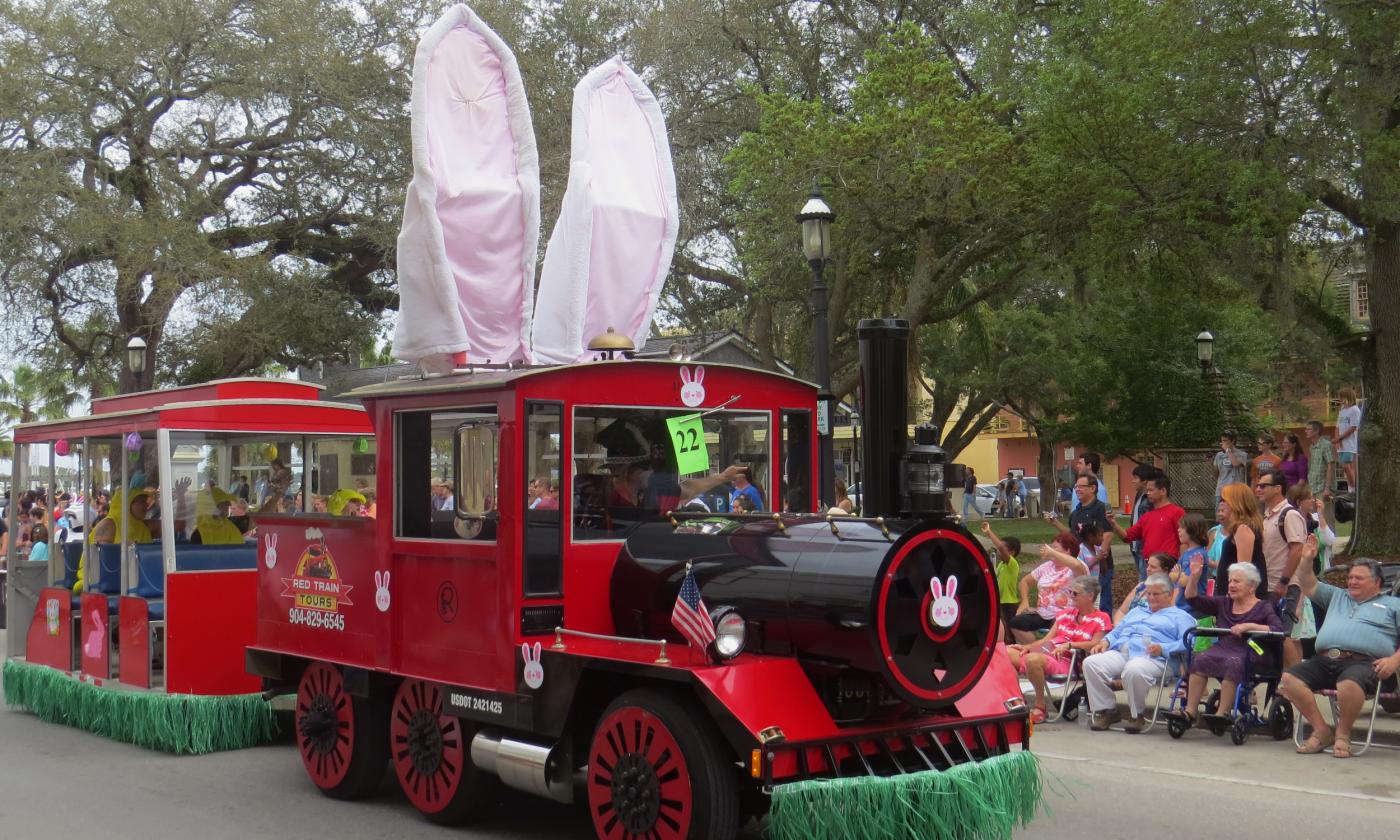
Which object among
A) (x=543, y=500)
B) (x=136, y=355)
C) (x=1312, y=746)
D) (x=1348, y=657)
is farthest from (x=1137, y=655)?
(x=136, y=355)

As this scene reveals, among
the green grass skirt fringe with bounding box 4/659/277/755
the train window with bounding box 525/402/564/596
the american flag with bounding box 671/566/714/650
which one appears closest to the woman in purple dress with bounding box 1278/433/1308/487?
the green grass skirt fringe with bounding box 4/659/277/755

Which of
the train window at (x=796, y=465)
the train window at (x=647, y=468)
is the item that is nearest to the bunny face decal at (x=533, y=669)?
the train window at (x=647, y=468)

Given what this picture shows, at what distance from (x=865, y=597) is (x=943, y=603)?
1.36 ft

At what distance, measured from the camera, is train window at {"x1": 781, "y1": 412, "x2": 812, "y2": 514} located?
738cm

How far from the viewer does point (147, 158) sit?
1047 inches

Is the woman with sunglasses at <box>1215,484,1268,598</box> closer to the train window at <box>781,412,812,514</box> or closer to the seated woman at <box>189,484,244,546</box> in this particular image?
the train window at <box>781,412,812,514</box>

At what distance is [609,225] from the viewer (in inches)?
340

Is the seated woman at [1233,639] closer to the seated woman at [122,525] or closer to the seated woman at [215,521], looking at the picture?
the seated woman at [215,521]

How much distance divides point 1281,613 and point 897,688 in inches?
246

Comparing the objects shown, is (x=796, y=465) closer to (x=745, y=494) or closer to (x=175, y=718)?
(x=745, y=494)

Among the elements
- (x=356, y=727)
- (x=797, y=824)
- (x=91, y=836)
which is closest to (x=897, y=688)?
(x=797, y=824)

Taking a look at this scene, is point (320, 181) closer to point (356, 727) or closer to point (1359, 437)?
point (1359, 437)

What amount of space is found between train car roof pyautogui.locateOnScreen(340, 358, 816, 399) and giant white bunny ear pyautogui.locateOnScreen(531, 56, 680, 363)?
2.67ft

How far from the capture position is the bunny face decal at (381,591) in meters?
7.47
